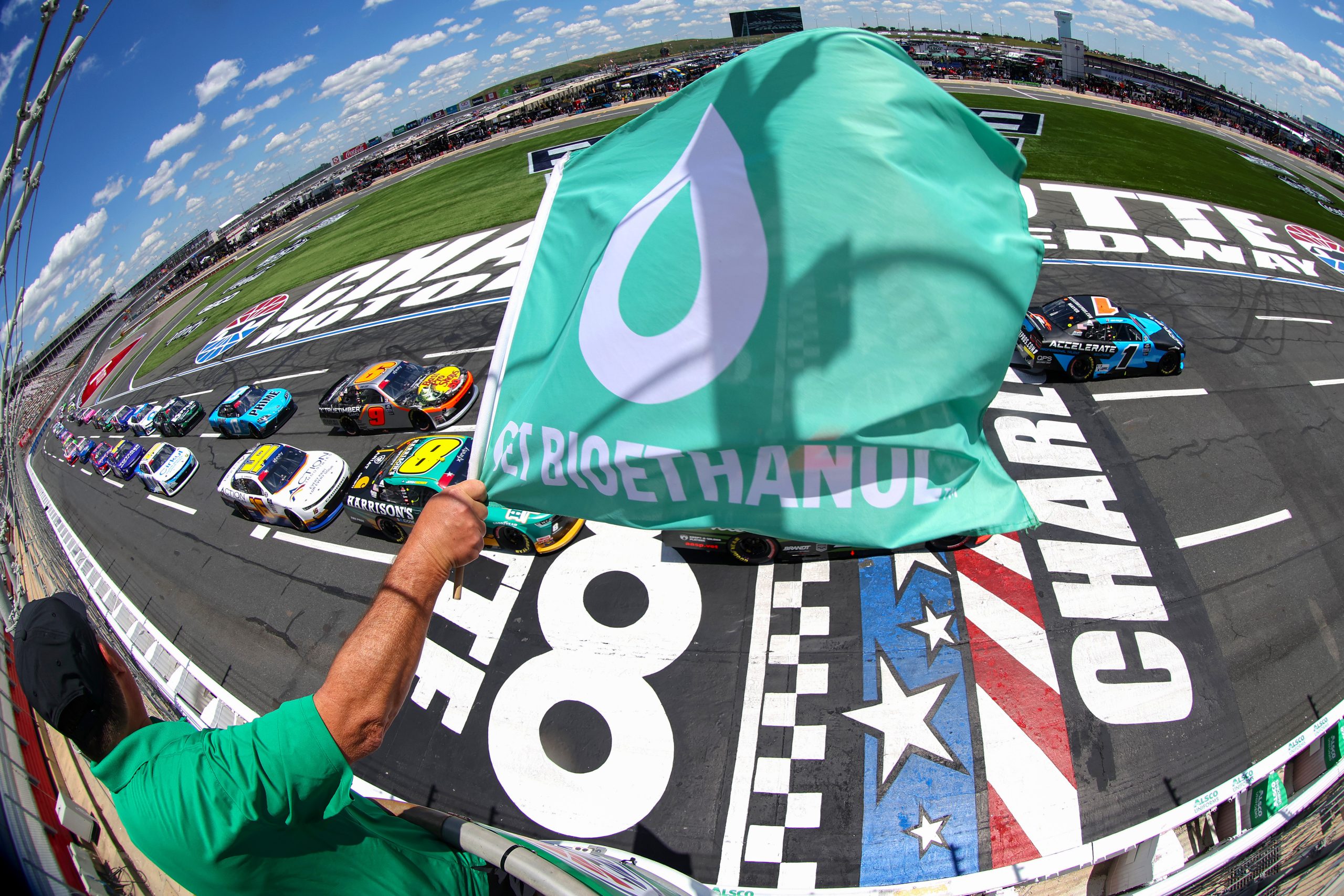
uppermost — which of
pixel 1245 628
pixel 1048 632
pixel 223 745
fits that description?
pixel 1245 628

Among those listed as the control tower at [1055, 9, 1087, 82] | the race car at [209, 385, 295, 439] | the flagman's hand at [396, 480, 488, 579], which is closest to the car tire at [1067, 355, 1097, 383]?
the flagman's hand at [396, 480, 488, 579]

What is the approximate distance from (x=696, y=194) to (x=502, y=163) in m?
43.0

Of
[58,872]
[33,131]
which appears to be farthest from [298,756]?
[33,131]

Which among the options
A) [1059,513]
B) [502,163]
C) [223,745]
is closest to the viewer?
[223,745]

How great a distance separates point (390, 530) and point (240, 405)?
36.1 feet

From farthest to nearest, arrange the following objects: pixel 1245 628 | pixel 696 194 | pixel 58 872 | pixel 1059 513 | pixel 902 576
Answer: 1. pixel 1059 513
2. pixel 902 576
3. pixel 1245 628
4. pixel 696 194
5. pixel 58 872

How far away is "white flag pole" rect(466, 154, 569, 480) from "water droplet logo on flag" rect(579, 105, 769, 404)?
1.81ft

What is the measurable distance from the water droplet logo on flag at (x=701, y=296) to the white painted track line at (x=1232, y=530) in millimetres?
11082

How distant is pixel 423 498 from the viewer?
11773mm

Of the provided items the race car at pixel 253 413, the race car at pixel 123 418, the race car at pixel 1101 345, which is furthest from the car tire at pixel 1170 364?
the race car at pixel 123 418

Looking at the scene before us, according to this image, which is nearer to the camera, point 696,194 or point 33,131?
point 696,194

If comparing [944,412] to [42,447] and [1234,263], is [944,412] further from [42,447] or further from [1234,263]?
[42,447]

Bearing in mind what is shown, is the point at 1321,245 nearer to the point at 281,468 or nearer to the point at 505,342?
the point at 505,342

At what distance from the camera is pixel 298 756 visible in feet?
6.03
